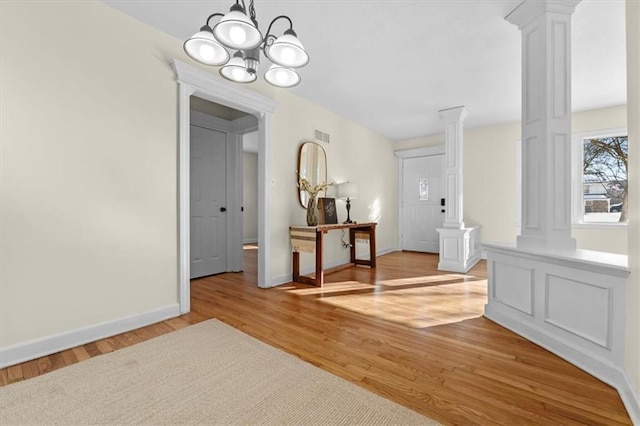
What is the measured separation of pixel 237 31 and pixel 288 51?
1.00ft

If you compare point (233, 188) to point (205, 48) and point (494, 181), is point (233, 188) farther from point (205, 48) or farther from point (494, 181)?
point (494, 181)

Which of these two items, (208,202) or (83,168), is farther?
(208,202)

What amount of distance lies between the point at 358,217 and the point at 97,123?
4.03 metres

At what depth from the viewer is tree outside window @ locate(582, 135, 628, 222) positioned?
4465 mm

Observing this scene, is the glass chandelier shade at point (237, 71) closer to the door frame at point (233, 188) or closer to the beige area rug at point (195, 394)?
the beige area rug at point (195, 394)

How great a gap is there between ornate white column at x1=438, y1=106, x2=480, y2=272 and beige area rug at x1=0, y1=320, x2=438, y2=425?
337cm

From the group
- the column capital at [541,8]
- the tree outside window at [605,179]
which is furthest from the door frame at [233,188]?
the tree outside window at [605,179]

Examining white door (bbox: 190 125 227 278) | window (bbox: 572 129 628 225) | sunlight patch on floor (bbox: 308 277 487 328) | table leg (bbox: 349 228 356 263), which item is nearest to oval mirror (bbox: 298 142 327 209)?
table leg (bbox: 349 228 356 263)

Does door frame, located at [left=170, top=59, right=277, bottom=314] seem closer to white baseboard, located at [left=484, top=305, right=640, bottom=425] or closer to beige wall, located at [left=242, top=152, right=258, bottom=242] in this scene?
white baseboard, located at [left=484, top=305, right=640, bottom=425]

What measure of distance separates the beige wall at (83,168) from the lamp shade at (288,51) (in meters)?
1.41

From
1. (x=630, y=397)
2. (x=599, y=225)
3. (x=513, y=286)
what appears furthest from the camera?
(x=599, y=225)

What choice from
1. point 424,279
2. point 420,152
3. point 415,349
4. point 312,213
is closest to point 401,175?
point 420,152

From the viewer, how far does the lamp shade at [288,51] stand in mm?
1557

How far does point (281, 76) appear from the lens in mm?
1847
